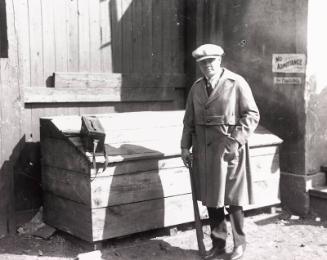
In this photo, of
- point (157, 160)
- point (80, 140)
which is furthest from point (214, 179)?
point (80, 140)

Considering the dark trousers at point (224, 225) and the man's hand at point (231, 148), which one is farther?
the dark trousers at point (224, 225)

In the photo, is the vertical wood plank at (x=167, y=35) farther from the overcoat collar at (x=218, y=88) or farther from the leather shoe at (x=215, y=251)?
the leather shoe at (x=215, y=251)

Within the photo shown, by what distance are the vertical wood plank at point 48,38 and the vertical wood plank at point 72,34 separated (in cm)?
21

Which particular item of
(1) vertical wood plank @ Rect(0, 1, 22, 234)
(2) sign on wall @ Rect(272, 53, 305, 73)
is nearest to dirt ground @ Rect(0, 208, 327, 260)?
(1) vertical wood plank @ Rect(0, 1, 22, 234)

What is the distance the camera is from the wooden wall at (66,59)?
18.1 feet

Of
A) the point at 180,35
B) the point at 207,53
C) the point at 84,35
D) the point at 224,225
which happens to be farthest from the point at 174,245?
the point at 180,35

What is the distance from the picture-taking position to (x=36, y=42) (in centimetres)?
584

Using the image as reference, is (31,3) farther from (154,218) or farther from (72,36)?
(154,218)

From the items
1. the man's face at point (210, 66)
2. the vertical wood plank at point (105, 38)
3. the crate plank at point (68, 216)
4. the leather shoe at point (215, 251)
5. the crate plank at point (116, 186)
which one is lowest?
the leather shoe at point (215, 251)

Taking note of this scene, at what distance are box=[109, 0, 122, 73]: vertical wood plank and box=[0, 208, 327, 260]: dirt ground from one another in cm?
229

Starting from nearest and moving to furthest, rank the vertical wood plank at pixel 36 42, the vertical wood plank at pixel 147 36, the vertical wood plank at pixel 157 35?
the vertical wood plank at pixel 36 42 → the vertical wood plank at pixel 147 36 → the vertical wood plank at pixel 157 35

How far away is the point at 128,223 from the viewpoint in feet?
16.7

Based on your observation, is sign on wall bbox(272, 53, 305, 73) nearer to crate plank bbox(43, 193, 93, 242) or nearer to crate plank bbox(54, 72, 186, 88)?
crate plank bbox(54, 72, 186, 88)

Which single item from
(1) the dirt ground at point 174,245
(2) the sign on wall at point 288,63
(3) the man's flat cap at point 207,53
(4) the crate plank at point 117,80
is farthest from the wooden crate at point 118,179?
(3) the man's flat cap at point 207,53
